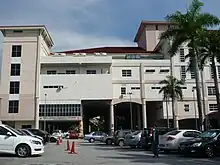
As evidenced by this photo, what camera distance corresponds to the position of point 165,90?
47531 millimetres

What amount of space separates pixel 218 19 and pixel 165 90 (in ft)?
68.8

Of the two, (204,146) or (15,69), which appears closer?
(204,146)

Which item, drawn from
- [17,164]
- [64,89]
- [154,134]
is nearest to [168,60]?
[64,89]

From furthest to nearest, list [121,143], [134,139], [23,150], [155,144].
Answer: [121,143] → [134,139] → [155,144] → [23,150]

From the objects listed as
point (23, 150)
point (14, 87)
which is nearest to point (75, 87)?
point (14, 87)

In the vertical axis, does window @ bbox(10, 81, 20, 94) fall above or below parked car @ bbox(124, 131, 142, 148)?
above

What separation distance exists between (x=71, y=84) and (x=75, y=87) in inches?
34.6

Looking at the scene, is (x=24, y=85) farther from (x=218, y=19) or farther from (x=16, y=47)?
(x=218, y=19)

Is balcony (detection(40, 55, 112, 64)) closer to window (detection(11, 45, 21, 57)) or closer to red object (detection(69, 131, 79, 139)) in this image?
window (detection(11, 45, 21, 57))

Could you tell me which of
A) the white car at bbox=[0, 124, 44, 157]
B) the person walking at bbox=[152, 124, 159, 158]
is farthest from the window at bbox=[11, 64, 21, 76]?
the person walking at bbox=[152, 124, 159, 158]

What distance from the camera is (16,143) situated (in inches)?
600

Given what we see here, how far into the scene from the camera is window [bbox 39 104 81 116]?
56.5 metres

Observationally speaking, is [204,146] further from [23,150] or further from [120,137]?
[120,137]

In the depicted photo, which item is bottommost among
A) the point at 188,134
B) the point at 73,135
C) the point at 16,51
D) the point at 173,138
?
the point at 73,135
